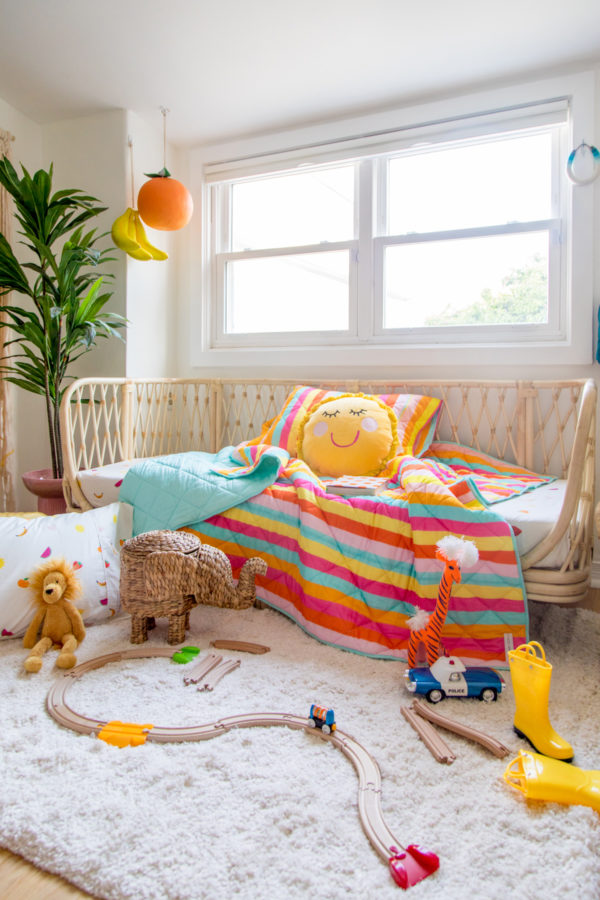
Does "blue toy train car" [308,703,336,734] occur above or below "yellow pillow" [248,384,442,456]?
below

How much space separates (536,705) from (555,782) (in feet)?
0.56

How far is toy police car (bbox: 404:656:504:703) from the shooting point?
4.33 ft

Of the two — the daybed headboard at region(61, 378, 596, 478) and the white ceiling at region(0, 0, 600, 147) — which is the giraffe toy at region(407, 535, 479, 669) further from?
the white ceiling at region(0, 0, 600, 147)

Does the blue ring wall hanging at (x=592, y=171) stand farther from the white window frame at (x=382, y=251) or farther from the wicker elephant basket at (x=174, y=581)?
the wicker elephant basket at (x=174, y=581)

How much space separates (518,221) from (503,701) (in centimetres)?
194

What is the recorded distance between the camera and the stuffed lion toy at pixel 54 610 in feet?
5.06

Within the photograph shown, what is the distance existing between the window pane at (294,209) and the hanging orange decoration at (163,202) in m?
0.52

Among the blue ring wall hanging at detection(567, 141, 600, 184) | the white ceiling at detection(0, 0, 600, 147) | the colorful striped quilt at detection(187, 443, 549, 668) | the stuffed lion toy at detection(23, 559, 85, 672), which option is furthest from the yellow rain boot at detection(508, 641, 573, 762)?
the white ceiling at detection(0, 0, 600, 147)

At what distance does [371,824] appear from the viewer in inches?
36.9

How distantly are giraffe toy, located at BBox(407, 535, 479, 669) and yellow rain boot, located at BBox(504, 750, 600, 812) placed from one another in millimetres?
357

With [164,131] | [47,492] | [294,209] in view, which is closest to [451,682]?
[47,492]

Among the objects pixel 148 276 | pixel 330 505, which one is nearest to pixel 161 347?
pixel 148 276

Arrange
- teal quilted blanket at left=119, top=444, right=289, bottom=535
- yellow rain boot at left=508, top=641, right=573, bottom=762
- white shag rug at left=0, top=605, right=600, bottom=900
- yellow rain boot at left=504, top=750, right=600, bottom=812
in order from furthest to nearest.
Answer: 1. teal quilted blanket at left=119, top=444, right=289, bottom=535
2. yellow rain boot at left=508, top=641, right=573, bottom=762
3. yellow rain boot at left=504, top=750, right=600, bottom=812
4. white shag rug at left=0, top=605, right=600, bottom=900

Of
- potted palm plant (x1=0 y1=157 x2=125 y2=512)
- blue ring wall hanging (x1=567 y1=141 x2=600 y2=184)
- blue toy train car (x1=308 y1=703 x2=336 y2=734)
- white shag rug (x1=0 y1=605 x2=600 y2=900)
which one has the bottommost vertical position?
white shag rug (x1=0 y1=605 x2=600 y2=900)
